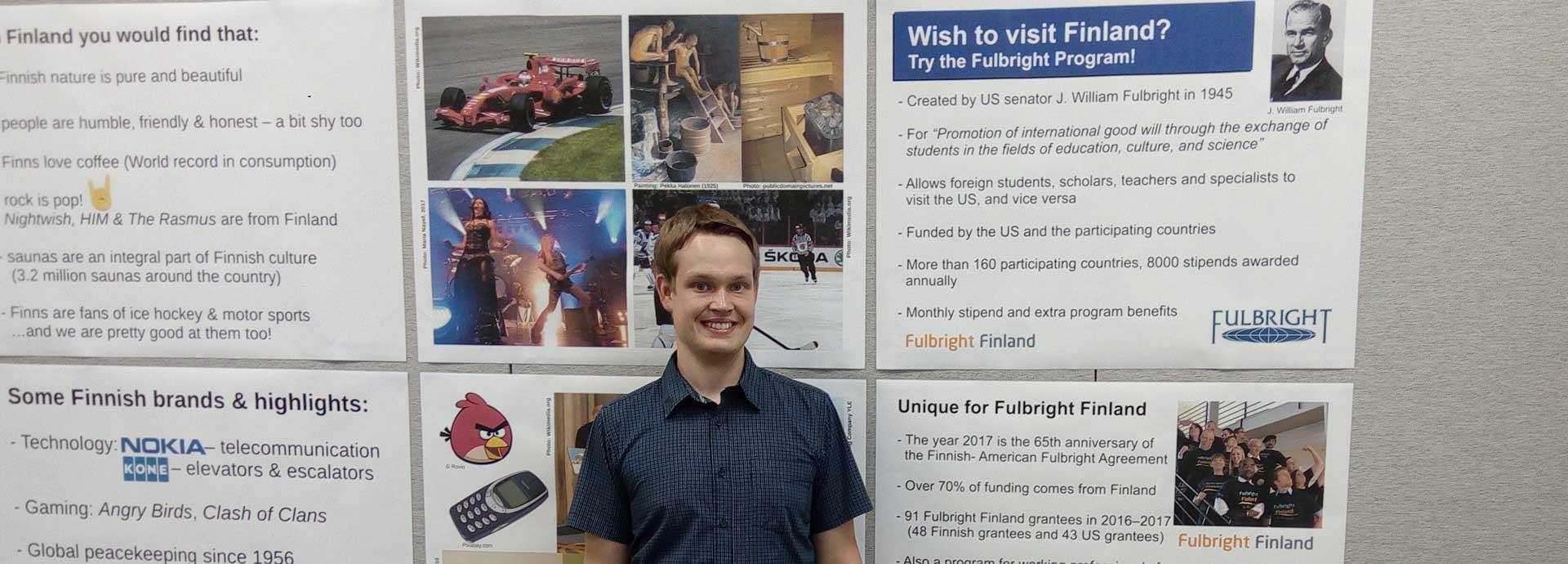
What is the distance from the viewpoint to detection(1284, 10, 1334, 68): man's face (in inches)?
44.5

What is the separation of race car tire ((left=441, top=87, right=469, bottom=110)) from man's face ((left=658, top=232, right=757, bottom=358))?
1.37ft

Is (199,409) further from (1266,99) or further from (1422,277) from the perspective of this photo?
(1422,277)

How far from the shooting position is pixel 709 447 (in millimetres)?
1060

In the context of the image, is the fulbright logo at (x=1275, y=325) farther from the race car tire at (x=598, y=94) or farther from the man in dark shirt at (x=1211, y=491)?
the race car tire at (x=598, y=94)

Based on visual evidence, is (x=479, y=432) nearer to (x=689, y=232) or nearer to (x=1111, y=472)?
(x=689, y=232)

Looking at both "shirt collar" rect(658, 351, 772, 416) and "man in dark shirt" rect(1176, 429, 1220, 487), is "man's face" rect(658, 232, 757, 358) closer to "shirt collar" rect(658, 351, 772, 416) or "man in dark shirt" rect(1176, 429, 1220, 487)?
"shirt collar" rect(658, 351, 772, 416)

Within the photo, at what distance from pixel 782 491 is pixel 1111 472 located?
1.63ft

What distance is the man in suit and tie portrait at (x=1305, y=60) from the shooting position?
1.13 m

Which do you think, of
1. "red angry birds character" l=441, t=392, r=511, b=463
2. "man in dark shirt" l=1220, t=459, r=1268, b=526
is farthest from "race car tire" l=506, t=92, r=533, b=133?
"man in dark shirt" l=1220, t=459, r=1268, b=526

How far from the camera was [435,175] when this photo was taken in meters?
1.21

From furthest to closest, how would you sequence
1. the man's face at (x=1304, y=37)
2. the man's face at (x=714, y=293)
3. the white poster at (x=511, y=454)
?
the white poster at (x=511, y=454) → the man's face at (x=1304, y=37) → the man's face at (x=714, y=293)

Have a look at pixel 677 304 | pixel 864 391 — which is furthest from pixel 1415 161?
pixel 677 304

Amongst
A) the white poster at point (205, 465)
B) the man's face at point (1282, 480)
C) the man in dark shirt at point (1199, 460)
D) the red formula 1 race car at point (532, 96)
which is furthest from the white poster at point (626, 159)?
the man's face at point (1282, 480)

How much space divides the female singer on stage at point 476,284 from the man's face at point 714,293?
338mm
